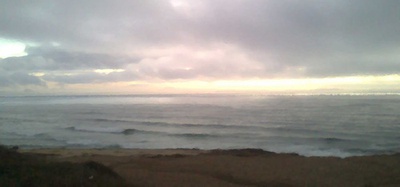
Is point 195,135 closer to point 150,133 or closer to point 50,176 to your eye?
point 150,133

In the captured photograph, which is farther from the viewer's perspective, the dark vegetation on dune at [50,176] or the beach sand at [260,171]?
the beach sand at [260,171]

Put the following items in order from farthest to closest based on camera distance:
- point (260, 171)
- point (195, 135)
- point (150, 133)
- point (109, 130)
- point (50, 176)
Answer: point (109, 130)
point (150, 133)
point (195, 135)
point (260, 171)
point (50, 176)

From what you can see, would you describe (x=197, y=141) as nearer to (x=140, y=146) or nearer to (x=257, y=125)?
(x=140, y=146)

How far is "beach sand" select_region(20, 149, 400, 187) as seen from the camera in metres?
11.8

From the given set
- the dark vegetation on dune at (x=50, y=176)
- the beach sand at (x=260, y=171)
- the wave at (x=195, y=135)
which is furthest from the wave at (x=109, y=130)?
the dark vegetation on dune at (x=50, y=176)

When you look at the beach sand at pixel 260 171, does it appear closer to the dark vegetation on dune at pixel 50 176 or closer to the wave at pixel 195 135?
the dark vegetation on dune at pixel 50 176

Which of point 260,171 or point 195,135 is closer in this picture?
point 260,171

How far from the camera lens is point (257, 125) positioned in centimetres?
3591

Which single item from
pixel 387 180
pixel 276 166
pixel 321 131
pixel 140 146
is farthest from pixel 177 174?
pixel 321 131

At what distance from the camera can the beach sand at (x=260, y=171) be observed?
1176cm

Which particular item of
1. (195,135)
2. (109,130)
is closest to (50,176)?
(195,135)

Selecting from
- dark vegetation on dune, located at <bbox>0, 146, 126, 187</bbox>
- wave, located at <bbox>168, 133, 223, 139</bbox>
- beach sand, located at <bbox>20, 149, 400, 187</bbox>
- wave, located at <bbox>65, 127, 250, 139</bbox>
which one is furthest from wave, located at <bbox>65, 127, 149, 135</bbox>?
dark vegetation on dune, located at <bbox>0, 146, 126, 187</bbox>

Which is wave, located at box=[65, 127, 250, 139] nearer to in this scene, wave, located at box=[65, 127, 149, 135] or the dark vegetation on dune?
wave, located at box=[65, 127, 149, 135]

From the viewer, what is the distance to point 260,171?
44.7 feet
